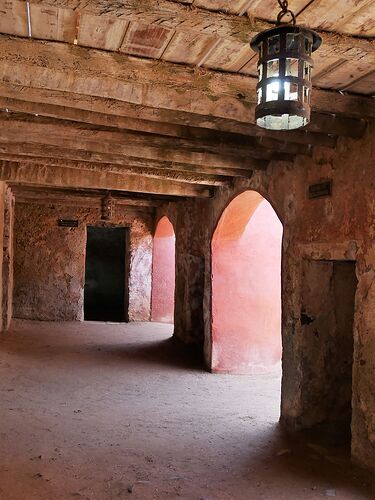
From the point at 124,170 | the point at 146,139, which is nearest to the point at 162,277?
the point at 124,170

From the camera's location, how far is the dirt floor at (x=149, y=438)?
352 cm

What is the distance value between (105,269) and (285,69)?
15038 millimetres

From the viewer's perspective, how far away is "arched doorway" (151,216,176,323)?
11.9 meters

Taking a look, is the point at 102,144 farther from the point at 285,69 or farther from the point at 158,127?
the point at 285,69

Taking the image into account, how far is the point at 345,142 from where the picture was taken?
395cm

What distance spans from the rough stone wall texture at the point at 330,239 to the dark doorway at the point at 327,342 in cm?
6

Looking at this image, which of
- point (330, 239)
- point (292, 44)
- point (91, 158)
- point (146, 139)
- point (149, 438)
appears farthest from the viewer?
point (91, 158)

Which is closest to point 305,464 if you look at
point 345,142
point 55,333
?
point 345,142

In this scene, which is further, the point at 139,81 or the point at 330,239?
the point at 330,239

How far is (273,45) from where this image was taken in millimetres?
1891

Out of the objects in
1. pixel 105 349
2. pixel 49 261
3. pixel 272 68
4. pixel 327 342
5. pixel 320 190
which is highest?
pixel 272 68

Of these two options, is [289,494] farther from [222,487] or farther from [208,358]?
[208,358]

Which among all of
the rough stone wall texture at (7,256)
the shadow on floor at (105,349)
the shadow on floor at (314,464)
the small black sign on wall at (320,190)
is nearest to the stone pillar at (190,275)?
the shadow on floor at (105,349)

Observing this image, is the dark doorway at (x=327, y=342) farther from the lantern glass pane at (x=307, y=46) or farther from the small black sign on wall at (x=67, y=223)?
the small black sign on wall at (x=67, y=223)
